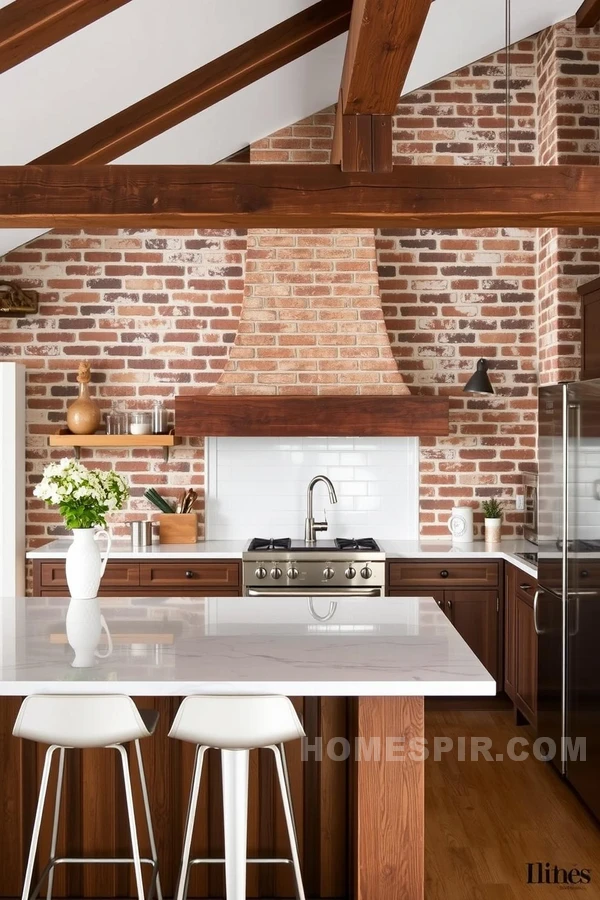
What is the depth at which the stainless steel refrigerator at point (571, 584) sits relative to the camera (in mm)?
3348

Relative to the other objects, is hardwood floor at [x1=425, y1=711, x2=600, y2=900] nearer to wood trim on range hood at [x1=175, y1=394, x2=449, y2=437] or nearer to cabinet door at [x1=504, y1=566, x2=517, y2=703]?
cabinet door at [x1=504, y1=566, x2=517, y2=703]

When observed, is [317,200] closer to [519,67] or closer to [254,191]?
[254,191]

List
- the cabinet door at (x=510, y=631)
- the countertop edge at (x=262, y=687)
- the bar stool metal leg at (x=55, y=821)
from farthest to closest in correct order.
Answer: the cabinet door at (x=510, y=631)
the bar stool metal leg at (x=55, y=821)
the countertop edge at (x=262, y=687)

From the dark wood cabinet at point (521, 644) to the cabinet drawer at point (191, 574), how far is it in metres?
1.45

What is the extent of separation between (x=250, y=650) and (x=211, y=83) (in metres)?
2.87

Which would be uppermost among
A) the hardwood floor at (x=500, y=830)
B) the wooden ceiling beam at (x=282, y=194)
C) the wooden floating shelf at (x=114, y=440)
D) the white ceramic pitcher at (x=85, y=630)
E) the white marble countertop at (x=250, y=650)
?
the wooden ceiling beam at (x=282, y=194)

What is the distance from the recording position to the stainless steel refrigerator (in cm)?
335

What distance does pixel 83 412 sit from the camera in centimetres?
508

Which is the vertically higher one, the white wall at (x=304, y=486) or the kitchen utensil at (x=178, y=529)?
the white wall at (x=304, y=486)

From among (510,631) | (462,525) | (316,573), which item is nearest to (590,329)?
(462,525)

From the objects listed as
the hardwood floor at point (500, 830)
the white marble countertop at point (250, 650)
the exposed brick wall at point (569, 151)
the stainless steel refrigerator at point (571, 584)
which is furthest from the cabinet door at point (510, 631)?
the white marble countertop at point (250, 650)

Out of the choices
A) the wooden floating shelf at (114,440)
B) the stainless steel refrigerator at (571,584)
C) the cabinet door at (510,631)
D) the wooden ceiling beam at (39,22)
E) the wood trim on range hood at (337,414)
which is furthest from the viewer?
the wooden floating shelf at (114,440)

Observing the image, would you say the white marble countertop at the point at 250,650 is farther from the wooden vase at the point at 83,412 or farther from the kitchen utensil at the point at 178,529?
the wooden vase at the point at 83,412

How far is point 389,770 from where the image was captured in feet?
7.87
